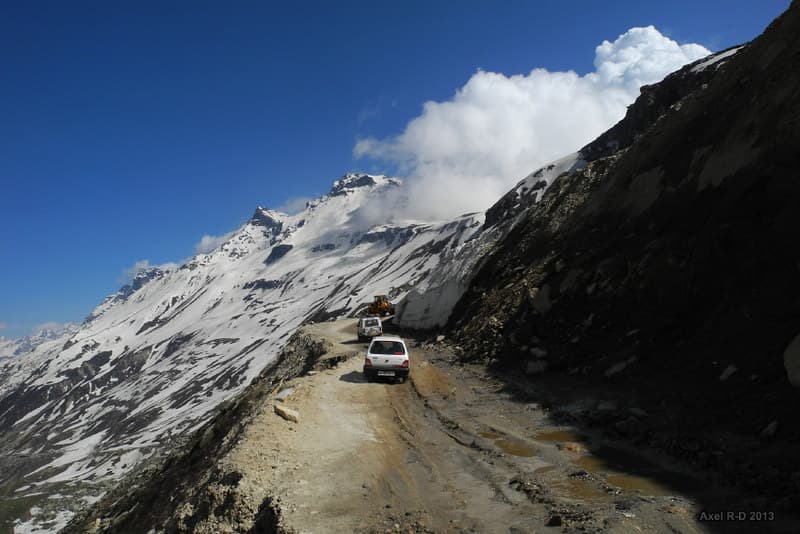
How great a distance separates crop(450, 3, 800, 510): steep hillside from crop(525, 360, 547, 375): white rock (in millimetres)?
141

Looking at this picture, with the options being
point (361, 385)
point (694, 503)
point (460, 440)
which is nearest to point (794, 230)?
point (694, 503)

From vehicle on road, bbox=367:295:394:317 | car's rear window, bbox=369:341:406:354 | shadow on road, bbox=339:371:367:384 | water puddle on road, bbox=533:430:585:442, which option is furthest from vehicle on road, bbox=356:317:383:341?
water puddle on road, bbox=533:430:585:442

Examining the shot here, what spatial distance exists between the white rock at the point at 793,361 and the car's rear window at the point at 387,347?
1435cm

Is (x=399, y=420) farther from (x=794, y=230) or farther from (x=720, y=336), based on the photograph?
(x=794, y=230)

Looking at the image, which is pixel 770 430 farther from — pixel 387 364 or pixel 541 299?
pixel 387 364

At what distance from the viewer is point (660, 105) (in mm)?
70000

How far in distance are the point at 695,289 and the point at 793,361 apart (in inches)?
234

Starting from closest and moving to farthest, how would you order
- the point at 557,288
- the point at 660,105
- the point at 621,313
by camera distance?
1. the point at 621,313
2. the point at 557,288
3. the point at 660,105

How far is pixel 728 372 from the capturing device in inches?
436

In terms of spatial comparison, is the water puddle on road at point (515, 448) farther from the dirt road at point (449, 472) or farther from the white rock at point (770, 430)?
the white rock at point (770, 430)

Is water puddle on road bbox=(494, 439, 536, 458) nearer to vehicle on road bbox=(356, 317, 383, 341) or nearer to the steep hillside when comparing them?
the steep hillside

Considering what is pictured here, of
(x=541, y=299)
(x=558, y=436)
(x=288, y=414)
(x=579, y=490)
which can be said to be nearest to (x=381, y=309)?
(x=541, y=299)

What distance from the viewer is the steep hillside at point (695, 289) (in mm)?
9695

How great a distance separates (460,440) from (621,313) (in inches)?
349
